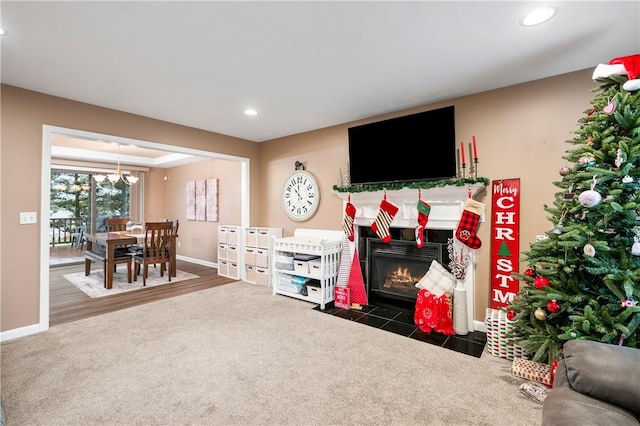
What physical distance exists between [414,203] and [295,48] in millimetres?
2027

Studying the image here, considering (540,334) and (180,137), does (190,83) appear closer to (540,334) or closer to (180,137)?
(180,137)

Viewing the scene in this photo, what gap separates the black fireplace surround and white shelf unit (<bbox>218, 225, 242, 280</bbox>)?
226 cm

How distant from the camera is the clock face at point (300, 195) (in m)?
4.25

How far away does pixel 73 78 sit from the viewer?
2.58 meters

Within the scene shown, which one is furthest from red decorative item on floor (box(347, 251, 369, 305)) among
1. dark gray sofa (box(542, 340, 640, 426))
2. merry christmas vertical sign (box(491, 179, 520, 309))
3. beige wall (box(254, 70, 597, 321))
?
dark gray sofa (box(542, 340, 640, 426))

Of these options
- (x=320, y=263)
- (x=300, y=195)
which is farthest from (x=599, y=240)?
(x=300, y=195)

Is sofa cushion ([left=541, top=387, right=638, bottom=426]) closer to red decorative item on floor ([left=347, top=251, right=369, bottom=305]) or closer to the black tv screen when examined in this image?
the black tv screen

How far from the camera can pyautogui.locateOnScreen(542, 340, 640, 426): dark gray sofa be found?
1.02 meters

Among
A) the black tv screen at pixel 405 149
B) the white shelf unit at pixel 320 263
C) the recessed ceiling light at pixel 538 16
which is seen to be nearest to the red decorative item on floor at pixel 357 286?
the white shelf unit at pixel 320 263

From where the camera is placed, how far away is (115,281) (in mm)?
4695

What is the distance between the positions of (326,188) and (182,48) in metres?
2.46

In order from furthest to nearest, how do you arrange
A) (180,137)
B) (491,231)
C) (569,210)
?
(180,137) < (491,231) < (569,210)

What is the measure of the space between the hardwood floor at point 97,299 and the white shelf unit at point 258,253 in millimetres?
419

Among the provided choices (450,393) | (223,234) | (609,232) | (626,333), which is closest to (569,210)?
(609,232)
